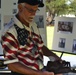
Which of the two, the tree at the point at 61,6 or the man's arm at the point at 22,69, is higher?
the tree at the point at 61,6

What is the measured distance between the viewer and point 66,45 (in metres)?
2.77

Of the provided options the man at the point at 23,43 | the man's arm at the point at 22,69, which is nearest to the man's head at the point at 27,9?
the man at the point at 23,43

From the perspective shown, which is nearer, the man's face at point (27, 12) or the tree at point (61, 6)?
the man's face at point (27, 12)

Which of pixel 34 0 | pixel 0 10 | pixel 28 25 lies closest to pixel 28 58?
pixel 28 25

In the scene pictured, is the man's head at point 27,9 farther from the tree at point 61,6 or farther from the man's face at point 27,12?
the tree at point 61,6

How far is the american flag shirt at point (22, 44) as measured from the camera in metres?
1.55

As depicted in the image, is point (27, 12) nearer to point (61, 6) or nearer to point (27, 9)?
point (27, 9)

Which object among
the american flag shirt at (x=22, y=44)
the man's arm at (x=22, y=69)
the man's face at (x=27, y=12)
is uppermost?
the man's face at (x=27, y=12)

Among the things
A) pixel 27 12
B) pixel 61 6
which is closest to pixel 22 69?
pixel 27 12

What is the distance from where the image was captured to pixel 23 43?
161cm

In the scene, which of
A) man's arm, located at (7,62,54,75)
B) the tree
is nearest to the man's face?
man's arm, located at (7,62,54,75)

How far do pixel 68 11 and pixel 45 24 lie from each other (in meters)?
0.27

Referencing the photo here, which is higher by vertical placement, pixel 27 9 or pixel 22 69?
pixel 27 9

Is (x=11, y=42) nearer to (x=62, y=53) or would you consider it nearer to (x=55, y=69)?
(x=55, y=69)
